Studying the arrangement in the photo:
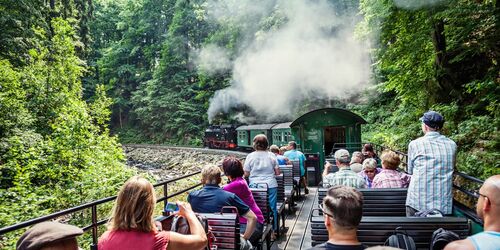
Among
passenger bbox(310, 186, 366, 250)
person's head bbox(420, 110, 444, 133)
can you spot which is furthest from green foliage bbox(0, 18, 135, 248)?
person's head bbox(420, 110, 444, 133)

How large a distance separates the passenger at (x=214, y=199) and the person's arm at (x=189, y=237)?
925 mm

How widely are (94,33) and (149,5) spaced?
1116cm

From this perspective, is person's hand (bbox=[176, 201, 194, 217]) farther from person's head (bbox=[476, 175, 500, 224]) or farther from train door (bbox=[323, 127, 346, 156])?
train door (bbox=[323, 127, 346, 156])

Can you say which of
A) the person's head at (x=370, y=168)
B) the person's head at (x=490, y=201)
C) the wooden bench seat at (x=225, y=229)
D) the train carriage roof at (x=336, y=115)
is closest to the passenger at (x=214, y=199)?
the wooden bench seat at (x=225, y=229)

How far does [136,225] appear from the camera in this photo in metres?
2.11

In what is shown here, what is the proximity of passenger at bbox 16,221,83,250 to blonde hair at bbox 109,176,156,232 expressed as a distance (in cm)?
59

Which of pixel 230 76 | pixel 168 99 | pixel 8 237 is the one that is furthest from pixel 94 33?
pixel 8 237

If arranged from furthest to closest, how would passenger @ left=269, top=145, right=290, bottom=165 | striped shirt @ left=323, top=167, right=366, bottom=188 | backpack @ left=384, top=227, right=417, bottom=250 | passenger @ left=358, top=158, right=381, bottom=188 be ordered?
passenger @ left=269, top=145, right=290, bottom=165 → passenger @ left=358, top=158, right=381, bottom=188 → striped shirt @ left=323, top=167, right=366, bottom=188 → backpack @ left=384, top=227, right=417, bottom=250

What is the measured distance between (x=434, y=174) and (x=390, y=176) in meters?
1.21

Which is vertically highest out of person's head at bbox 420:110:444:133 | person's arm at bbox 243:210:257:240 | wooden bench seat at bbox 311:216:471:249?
person's head at bbox 420:110:444:133

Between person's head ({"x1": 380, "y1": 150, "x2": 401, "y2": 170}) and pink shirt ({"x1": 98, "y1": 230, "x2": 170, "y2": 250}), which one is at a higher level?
person's head ({"x1": 380, "y1": 150, "x2": 401, "y2": 170})

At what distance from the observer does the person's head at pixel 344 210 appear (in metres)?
1.76

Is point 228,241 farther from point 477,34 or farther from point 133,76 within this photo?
point 133,76

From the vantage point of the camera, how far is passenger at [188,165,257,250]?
3385mm
